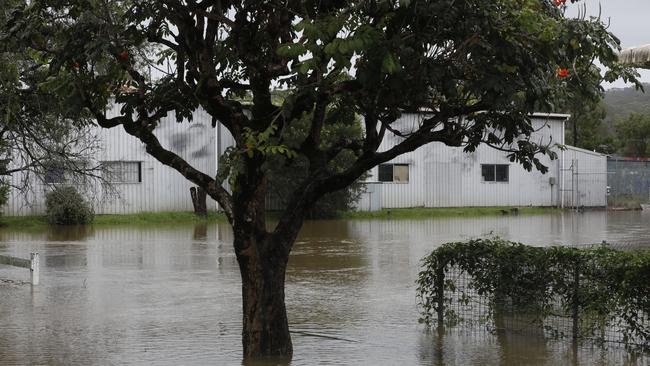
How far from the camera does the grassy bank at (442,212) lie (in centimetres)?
4157

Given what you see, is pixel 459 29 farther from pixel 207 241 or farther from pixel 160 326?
pixel 207 241

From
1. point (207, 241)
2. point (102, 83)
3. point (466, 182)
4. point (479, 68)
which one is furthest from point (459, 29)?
point (466, 182)

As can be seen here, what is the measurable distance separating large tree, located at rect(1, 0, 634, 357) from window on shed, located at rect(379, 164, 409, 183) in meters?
34.2

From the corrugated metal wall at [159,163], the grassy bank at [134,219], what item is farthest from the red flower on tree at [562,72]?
the corrugated metal wall at [159,163]

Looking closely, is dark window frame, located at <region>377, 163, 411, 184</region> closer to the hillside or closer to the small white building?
the small white building

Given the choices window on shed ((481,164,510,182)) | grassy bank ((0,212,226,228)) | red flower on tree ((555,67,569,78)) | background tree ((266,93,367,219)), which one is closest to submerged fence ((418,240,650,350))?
red flower on tree ((555,67,569,78))

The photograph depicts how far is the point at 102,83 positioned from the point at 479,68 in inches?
179

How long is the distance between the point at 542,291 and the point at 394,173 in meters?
34.7

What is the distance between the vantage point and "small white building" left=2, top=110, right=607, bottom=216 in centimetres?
3850

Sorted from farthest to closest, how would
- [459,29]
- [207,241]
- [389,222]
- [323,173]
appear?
1. [389,222]
2. [207,241]
3. [323,173]
4. [459,29]

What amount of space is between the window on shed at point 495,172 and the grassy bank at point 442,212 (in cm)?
183

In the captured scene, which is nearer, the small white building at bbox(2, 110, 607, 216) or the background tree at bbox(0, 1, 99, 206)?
the background tree at bbox(0, 1, 99, 206)

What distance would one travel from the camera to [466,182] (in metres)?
47.5

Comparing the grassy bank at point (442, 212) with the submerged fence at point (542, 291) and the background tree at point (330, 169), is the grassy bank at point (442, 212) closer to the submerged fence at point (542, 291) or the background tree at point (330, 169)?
the background tree at point (330, 169)
